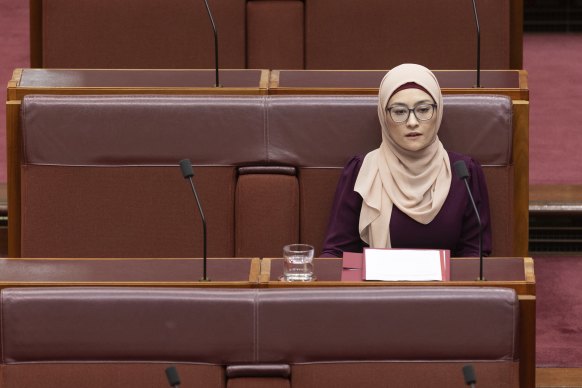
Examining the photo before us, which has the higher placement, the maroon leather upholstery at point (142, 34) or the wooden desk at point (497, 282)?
the maroon leather upholstery at point (142, 34)

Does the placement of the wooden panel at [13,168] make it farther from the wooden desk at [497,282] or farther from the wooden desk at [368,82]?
the wooden desk at [497,282]

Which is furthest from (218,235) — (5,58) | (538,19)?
(538,19)

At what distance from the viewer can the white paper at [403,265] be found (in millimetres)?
942

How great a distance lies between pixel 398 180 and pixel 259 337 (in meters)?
0.37

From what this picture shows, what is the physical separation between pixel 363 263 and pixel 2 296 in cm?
27

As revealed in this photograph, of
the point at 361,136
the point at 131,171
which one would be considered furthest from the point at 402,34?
the point at 131,171

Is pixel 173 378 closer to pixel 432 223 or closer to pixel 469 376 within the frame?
pixel 469 376

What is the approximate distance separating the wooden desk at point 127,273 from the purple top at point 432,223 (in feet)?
0.72

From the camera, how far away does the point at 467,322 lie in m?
0.87

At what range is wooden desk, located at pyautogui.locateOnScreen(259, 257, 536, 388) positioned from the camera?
90cm

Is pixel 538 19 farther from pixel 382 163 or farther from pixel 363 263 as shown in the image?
pixel 363 263

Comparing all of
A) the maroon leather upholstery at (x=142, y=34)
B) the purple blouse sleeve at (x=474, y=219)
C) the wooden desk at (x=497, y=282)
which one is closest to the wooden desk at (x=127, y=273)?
the wooden desk at (x=497, y=282)

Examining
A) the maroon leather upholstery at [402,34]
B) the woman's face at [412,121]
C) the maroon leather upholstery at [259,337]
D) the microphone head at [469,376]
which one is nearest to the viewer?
the microphone head at [469,376]

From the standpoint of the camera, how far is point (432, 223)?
1.17 meters
